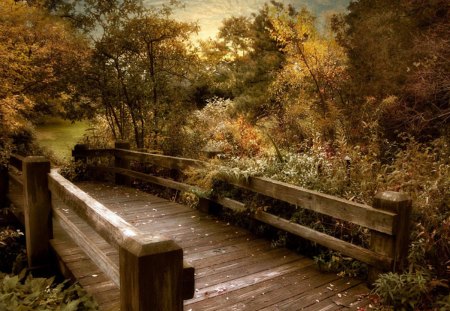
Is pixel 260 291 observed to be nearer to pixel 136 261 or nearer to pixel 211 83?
pixel 136 261

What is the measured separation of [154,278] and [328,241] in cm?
280

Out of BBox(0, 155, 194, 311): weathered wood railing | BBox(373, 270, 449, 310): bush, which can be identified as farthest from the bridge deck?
BBox(0, 155, 194, 311): weathered wood railing

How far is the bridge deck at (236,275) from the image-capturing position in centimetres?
362

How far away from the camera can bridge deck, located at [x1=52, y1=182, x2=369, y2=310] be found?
362 cm

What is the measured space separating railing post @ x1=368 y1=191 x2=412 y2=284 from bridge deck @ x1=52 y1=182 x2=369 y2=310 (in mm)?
493

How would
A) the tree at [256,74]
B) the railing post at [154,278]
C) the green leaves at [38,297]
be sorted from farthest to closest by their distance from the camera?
the tree at [256,74] → the green leaves at [38,297] → the railing post at [154,278]

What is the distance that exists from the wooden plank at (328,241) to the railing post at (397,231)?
0.07 metres

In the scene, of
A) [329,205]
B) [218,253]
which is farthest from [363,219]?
[218,253]

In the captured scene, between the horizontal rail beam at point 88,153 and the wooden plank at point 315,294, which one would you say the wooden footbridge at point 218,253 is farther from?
the horizontal rail beam at point 88,153

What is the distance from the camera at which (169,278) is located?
201 centimetres

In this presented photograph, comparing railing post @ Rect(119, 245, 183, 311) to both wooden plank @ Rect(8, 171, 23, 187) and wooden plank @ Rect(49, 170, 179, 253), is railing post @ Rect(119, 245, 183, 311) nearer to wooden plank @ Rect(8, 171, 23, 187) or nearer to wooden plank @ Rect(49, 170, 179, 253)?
wooden plank @ Rect(49, 170, 179, 253)

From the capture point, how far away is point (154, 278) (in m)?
1.97

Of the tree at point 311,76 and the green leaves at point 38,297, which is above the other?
the tree at point 311,76

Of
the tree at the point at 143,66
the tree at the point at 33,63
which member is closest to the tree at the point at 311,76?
the tree at the point at 143,66
